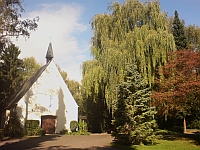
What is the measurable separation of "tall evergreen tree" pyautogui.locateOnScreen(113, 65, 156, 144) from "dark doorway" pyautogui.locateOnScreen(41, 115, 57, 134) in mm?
13891

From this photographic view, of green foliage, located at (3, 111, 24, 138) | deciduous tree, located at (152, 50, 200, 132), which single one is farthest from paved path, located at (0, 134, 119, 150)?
deciduous tree, located at (152, 50, 200, 132)

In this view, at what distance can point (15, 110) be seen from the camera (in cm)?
2542

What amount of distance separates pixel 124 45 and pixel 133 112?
7.83m

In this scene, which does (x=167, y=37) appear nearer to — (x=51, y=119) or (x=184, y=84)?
(x=184, y=84)

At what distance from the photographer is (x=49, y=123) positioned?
27.6 m

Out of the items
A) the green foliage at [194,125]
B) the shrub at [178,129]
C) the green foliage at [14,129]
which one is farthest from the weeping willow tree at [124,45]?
the green foliage at [194,125]

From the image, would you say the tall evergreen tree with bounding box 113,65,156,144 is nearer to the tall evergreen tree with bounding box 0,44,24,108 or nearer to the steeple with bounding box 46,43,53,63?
the steeple with bounding box 46,43,53,63

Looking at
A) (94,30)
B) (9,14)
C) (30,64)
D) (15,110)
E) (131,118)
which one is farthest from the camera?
(30,64)

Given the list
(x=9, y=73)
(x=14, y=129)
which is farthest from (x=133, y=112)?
(x=9, y=73)

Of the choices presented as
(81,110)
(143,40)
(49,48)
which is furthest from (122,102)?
(81,110)

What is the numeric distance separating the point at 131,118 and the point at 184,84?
416cm

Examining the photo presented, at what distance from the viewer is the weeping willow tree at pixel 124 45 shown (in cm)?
1994

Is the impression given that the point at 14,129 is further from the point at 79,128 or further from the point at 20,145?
the point at 79,128

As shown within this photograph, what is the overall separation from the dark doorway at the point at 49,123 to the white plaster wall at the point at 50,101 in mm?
484
